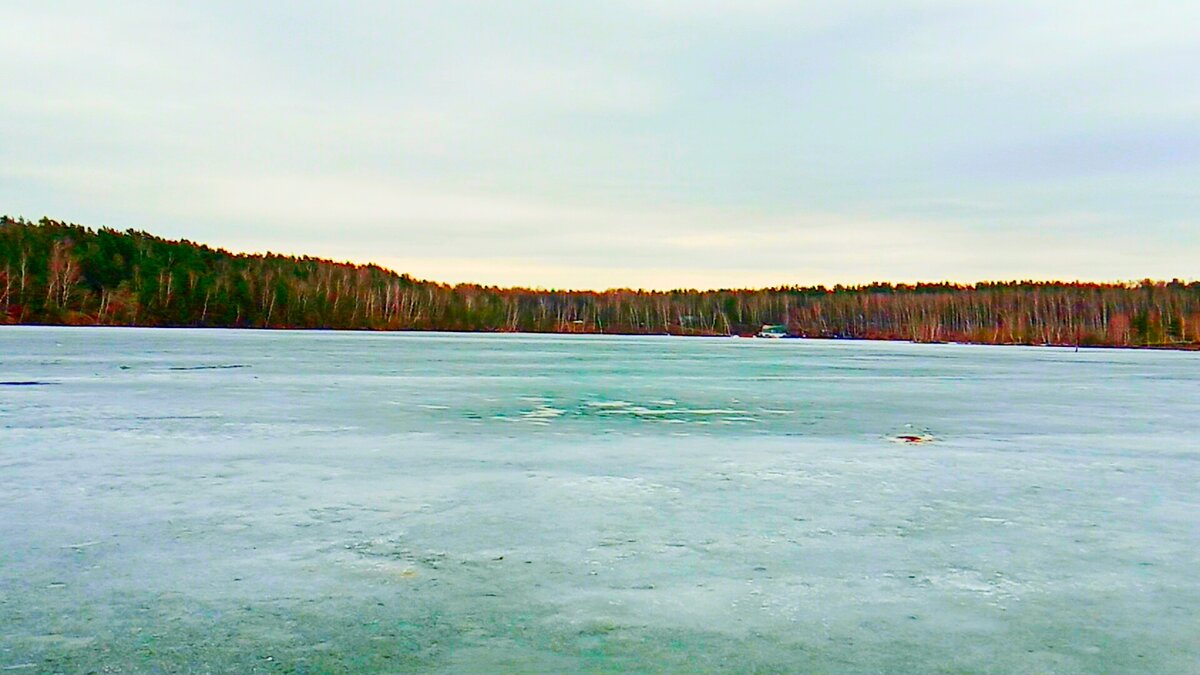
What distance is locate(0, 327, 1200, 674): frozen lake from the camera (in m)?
3.38

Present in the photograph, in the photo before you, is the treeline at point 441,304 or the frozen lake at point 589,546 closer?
the frozen lake at point 589,546

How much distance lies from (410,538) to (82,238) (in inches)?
4041

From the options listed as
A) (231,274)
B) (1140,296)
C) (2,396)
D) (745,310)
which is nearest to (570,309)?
(745,310)

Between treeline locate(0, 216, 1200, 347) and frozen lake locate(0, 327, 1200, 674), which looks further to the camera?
treeline locate(0, 216, 1200, 347)

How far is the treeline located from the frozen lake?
260 feet

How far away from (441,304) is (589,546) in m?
106

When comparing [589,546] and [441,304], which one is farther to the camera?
[441,304]

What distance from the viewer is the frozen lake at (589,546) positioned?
338 cm

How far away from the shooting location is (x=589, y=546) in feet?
16.3

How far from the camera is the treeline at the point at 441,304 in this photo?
81.6m

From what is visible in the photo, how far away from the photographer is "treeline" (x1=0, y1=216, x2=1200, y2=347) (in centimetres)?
8162

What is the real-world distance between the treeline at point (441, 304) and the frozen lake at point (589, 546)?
260 ft

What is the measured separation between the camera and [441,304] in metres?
110

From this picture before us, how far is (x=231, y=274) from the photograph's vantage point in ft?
313
